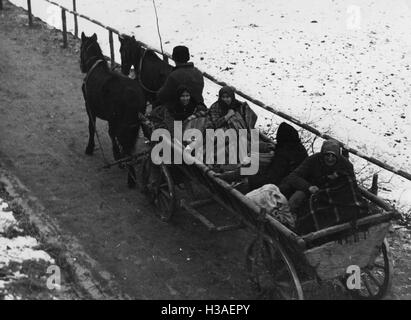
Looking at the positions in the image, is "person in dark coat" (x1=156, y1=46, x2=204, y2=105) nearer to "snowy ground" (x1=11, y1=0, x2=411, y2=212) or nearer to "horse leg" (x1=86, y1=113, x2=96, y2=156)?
"horse leg" (x1=86, y1=113, x2=96, y2=156)

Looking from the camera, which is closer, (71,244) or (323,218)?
(323,218)

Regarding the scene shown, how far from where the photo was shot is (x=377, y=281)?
6336 millimetres

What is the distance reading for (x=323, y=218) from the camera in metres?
5.86

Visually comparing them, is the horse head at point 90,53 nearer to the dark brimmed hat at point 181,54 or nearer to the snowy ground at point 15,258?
the dark brimmed hat at point 181,54

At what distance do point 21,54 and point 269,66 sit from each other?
17.1ft

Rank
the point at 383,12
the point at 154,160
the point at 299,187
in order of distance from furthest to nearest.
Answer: the point at 383,12, the point at 154,160, the point at 299,187

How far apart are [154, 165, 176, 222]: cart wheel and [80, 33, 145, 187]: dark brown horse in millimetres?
737

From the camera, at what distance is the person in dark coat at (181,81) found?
8281mm

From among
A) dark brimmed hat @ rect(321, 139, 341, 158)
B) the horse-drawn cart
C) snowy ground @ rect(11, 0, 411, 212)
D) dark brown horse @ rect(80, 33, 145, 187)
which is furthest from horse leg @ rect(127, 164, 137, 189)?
snowy ground @ rect(11, 0, 411, 212)

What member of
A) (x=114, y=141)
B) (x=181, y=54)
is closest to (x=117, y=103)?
(x=114, y=141)

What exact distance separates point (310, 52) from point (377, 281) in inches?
357

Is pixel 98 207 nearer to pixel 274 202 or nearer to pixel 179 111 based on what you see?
pixel 179 111

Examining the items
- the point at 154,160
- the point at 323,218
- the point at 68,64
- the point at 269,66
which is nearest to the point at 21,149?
the point at 154,160
